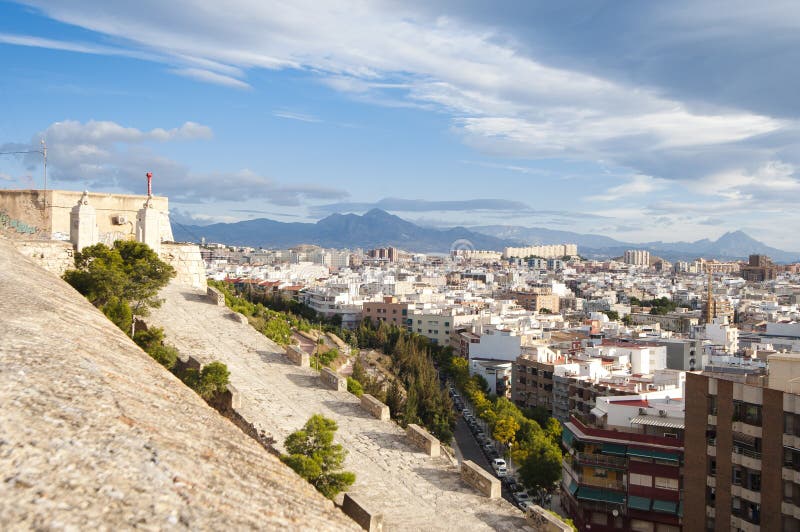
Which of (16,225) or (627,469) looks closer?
(16,225)

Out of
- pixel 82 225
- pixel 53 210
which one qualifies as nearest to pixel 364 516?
pixel 82 225

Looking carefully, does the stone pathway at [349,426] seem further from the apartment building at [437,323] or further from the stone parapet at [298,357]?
the apartment building at [437,323]

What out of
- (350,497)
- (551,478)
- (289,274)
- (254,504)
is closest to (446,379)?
(551,478)

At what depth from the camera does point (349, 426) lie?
11.5 metres

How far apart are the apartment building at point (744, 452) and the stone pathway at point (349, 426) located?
9205 millimetres

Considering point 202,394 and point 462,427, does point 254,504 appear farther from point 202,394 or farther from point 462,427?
point 462,427

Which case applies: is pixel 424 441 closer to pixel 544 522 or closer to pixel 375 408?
pixel 375 408

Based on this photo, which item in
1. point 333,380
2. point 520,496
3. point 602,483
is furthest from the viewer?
point 520,496

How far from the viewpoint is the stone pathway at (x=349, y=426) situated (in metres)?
8.62

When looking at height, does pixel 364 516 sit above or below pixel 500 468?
above

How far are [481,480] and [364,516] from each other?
7.71 ft

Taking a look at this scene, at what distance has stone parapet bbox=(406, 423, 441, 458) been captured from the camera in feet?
35.1

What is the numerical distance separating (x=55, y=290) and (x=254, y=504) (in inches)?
304

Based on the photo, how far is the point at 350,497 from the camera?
311 inches
